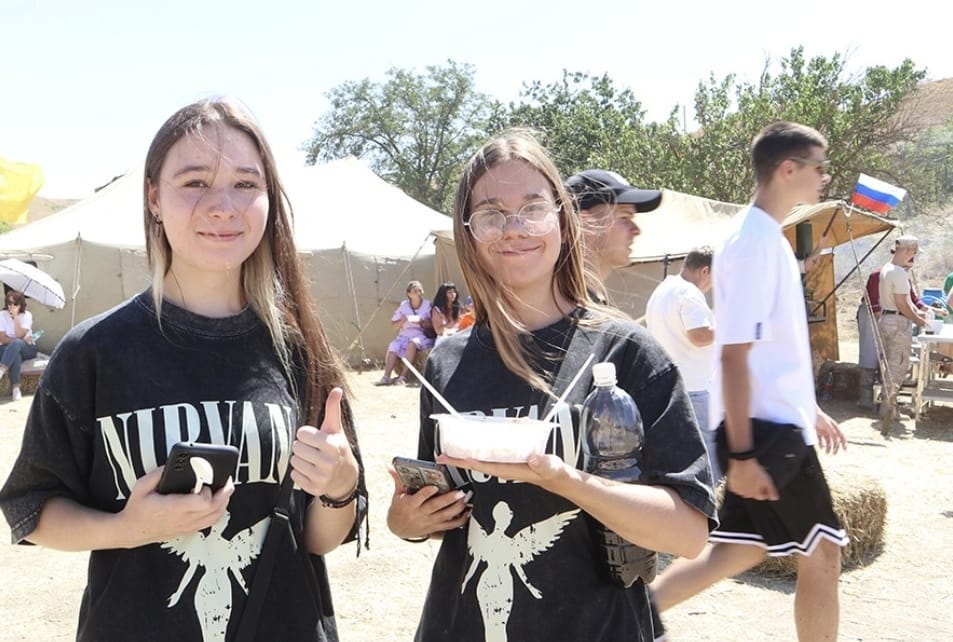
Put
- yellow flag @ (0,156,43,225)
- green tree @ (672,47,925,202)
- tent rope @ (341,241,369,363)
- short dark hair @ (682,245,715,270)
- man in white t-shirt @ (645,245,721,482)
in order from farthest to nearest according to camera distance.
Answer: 1. yellow flag @ (0,156,43,225)
2. green tree @ (672,47,925,202)
3. tent rope @ (341,241,369,363)
4. short dark hair @ (682,245,715,270)
5. man in white t-shirt @ (645,245,721,482)

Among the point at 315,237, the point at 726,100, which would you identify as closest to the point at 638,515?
the point at 315,237

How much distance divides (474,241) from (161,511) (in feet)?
3.22

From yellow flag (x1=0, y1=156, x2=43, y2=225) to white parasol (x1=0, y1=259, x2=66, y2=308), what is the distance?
13860 mm

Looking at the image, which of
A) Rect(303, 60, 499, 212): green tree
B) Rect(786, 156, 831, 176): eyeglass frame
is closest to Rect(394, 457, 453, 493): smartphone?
Rect(786, 156, 831, 176): eyeglass frame

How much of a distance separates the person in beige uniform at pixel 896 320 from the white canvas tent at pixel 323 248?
8892 mm

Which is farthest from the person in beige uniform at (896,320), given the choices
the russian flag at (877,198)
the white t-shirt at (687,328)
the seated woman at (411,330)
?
the seated woman at (411,330)

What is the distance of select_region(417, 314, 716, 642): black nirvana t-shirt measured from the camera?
68.1 inches

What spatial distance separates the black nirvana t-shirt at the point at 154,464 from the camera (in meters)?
1.66

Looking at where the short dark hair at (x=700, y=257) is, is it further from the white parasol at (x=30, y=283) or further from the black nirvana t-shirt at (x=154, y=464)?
the white parasol at (x=30, y=283)

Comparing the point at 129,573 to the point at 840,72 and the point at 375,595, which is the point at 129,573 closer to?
the point at 375,595

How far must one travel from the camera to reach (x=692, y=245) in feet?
40.0

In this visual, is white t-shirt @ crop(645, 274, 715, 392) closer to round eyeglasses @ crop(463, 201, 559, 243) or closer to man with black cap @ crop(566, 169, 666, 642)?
man with black cap @ crop(566, 169, 666, 642)

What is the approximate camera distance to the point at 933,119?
57000mm

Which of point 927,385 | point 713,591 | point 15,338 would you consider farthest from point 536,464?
point 15,338
